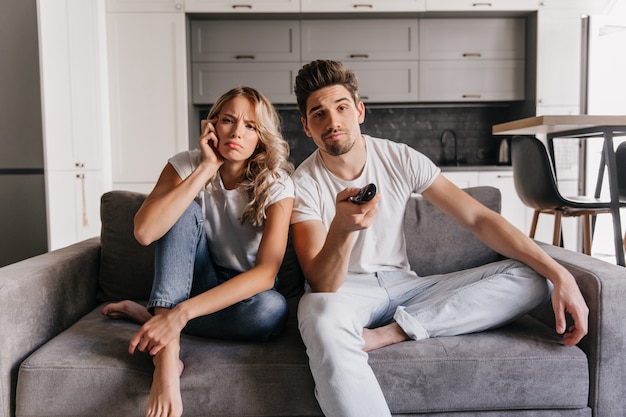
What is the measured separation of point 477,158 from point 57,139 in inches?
130

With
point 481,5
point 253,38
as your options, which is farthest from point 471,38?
point 253,38

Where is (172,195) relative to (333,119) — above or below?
below

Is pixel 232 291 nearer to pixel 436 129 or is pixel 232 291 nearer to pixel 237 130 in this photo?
pixel 237 130

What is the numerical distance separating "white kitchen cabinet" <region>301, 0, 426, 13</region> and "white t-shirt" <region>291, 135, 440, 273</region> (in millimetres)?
2752

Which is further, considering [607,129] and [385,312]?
[607,129]

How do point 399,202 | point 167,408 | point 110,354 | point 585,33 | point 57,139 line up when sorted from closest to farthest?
point 167,408 < point 110,354 < point 399,202 < point 57,139 < point 585,33

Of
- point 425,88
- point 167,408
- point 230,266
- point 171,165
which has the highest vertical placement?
point 425,88

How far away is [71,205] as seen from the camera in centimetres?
357

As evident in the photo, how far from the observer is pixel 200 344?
1438 millimetres

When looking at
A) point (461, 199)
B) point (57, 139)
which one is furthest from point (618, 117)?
point (57, 139)

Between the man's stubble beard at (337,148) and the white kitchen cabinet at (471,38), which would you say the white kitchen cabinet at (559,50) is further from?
the man's stubble beard at (337,148)

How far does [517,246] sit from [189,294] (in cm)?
90

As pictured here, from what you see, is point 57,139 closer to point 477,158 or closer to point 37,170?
point 37,170

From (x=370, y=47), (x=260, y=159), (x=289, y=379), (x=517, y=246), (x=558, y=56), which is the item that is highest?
(x=370, y=47)
